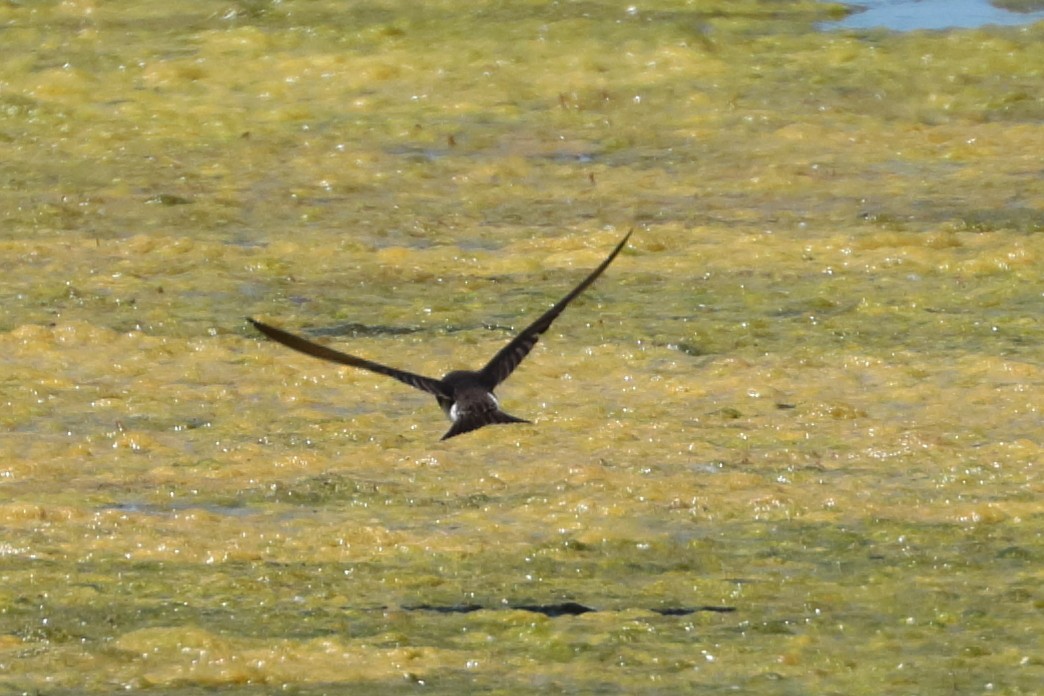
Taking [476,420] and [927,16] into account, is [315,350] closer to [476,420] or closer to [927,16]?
[476,420]

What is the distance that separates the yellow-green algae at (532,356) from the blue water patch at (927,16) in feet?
0.63

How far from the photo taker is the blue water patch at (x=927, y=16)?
8711mm

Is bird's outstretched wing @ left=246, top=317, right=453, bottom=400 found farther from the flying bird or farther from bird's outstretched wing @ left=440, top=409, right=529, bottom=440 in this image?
bird's outstretched wing @ left=440, top=409, right=529, bottom=440

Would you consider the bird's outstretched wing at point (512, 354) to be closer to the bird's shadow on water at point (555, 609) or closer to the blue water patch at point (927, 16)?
the bird's shadow on water at point (555, 609)

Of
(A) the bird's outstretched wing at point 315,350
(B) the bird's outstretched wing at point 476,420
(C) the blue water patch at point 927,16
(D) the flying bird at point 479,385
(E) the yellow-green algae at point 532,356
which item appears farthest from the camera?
(C) the blue water patch at point 927,16

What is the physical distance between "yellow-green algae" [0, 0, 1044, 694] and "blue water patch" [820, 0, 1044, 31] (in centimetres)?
19

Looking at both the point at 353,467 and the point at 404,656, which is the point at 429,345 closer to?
the point at 353,467

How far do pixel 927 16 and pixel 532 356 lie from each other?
3.69m

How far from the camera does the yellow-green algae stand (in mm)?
4211

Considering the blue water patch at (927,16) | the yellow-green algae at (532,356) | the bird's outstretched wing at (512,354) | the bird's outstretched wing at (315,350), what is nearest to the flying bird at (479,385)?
the bird's outstretched wing at (512,354)

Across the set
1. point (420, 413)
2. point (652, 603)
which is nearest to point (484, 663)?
point (652, 603)

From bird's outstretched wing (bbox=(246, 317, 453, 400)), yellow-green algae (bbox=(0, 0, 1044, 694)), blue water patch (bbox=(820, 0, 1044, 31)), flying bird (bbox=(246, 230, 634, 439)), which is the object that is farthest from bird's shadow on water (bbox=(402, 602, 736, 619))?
blue water patch (bbox=(820, 0, 1044, 31))

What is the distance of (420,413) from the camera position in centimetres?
550

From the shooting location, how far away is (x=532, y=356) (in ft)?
19.1
